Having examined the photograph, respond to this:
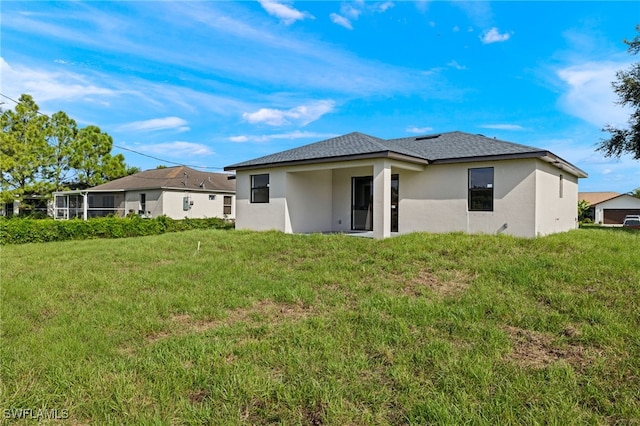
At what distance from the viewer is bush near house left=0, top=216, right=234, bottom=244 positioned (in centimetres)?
1400

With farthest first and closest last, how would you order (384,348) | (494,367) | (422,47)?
1. (422,47)
2. (384,348)
3. (494,367)

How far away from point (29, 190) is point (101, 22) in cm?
1813

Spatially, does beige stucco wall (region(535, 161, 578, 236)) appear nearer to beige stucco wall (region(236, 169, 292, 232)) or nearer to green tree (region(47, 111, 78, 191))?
beige stucco wall (region(236, 169, 292, 232))

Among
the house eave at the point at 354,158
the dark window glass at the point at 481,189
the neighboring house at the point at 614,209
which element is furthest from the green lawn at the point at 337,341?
the neighboring house at the point at 614,209

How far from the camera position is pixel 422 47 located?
13.4m

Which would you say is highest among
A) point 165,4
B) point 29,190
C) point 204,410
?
point 165,4

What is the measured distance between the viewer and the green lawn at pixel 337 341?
10.3ft

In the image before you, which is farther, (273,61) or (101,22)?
(273,61)

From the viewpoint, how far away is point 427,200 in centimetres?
1211

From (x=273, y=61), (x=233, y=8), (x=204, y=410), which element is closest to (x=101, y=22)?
(x=233, y=8)

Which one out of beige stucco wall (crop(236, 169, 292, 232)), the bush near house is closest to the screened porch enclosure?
the bush near house

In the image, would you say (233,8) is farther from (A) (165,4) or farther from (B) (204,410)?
(B) (204,410)

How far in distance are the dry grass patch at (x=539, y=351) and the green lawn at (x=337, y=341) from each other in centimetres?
2

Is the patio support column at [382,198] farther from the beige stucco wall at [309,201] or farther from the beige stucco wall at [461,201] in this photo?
the beige stucco wall at [309,201]
